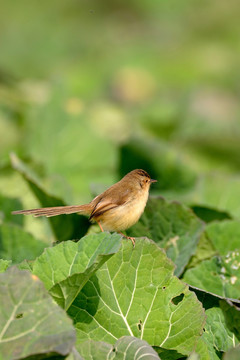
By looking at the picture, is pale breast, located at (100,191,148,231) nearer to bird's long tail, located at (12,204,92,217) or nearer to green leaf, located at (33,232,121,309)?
bird's long tail, located at (12,204,92,217)

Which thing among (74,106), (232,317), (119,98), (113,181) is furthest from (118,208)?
(119,98)

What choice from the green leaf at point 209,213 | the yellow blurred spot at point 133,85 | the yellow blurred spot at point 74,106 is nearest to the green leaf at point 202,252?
the green leaf at point 209,213

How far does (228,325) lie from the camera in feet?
7.76

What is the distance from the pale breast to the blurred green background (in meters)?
0.67

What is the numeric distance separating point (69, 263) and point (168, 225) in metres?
0.90

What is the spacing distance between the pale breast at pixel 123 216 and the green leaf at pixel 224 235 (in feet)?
1.36

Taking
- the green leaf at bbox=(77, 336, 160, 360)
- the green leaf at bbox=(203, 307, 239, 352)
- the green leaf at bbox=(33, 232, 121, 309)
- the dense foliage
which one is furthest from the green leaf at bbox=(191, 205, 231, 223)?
the green leaf at bbox=(77, 336, 160, 360)

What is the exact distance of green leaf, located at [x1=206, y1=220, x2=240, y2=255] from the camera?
2.95m

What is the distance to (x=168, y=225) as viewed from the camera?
2.94 meters

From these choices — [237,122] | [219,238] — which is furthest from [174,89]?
[219,238]

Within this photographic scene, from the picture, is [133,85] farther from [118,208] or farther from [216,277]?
[216,277]

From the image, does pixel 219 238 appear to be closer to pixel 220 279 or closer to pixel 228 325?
pixel 220 279

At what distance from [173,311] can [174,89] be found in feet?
21.5

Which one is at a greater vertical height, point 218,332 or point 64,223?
point 218,332
